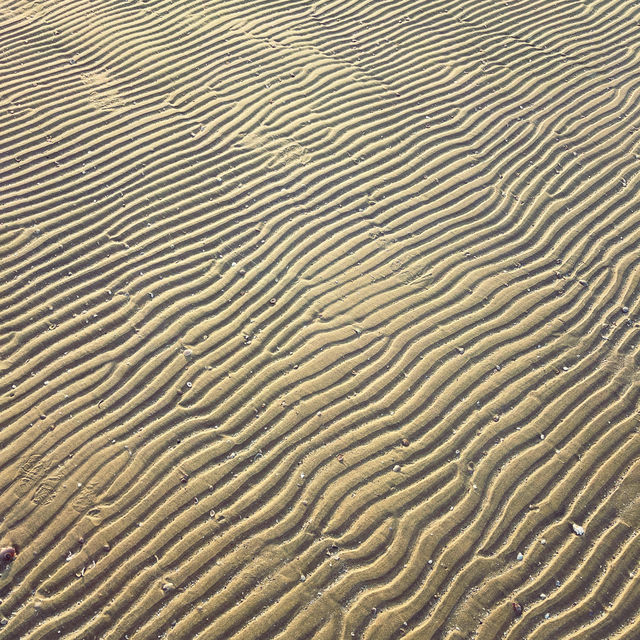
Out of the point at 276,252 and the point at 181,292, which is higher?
the point at 276,252

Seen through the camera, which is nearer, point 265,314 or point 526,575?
point 526,575

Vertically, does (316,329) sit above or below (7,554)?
above

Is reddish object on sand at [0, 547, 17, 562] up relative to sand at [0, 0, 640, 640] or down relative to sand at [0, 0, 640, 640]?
down

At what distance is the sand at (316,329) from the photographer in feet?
11.2

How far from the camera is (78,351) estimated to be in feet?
14.3

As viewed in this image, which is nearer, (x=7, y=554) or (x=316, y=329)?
(x=7, y=554)

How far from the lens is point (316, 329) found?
455 centimetres

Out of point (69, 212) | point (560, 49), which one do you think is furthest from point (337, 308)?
point (560, 49)

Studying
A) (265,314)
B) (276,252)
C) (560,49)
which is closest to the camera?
Answer: (265,314)

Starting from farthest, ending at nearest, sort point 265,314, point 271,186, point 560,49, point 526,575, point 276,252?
point 560,49 → point 271,186 → point 276,252 → point 265,314 → point 526,575

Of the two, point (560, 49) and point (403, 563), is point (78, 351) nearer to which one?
point (403, 563)

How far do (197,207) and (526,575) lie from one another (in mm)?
4667

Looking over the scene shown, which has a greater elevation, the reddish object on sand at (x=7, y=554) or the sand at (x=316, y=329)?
the sand at (x=316, y=329)

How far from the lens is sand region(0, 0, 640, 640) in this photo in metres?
3.40
